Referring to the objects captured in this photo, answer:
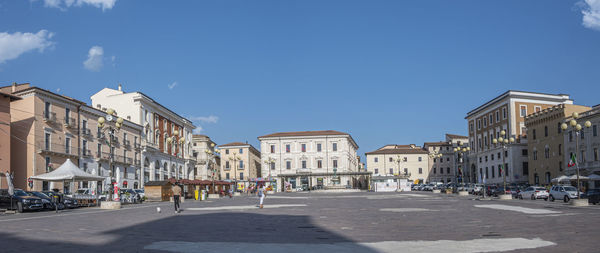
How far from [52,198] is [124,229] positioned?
19.3 meters

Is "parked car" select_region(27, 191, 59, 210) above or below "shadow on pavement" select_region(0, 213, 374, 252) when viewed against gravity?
below

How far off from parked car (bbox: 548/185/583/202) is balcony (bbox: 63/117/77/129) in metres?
44.8

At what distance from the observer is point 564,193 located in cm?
3606

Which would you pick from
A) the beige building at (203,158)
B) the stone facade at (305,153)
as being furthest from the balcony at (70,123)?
the stone facade at (305,153)

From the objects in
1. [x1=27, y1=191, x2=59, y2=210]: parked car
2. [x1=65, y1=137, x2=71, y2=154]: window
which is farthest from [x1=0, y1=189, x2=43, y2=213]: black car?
[x1=65, y1=137, x2=71, y2=154]: window

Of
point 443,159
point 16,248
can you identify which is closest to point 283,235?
point 16,248

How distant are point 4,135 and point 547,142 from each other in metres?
66.5

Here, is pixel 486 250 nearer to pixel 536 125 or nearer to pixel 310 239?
pixel 310 239

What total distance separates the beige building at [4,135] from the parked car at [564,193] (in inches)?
1712

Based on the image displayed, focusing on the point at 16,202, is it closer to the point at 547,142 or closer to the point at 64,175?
the point at 64,175

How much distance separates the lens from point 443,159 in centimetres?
12369

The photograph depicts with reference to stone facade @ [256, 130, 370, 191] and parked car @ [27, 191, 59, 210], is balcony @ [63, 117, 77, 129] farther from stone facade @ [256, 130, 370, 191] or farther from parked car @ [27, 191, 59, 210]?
stone facade @ [256, 130, 370, 191]

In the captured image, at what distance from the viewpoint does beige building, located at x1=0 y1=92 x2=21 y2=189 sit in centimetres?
4131

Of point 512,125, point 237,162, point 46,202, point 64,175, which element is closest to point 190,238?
point 46,202
